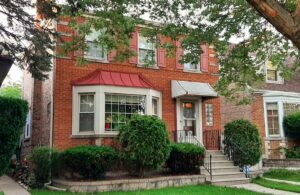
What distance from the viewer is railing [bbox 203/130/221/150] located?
17.9 meters

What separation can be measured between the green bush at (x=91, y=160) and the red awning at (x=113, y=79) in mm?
3014

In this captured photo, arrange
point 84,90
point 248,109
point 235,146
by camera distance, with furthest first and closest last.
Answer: point 248,109, point 235,146, point 84,90

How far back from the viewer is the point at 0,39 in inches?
468

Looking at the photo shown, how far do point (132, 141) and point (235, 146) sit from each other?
5.62 m

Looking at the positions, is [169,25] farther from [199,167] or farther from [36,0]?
[199,167]

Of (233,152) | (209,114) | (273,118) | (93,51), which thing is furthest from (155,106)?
(273,118)

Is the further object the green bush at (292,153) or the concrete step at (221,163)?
the green bush at (292,153)

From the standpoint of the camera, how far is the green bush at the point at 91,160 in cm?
1291

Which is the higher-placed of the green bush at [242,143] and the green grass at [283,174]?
the green bush at [242,143]

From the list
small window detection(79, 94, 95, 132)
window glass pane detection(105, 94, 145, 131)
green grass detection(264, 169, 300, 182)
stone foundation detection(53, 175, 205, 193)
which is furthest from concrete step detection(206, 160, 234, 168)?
small window detection(79, 94, 95, 132)

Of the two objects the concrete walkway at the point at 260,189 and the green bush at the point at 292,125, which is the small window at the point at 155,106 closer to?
the concrete walkway at the point at 260,189

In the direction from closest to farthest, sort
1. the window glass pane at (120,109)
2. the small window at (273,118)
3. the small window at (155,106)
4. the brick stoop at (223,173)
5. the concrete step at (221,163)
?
1. the brick stoop at (223,173)
2. the window glass pane at (120,109)
3. the concrete step at (221,163)
4. the small window at (155,106)
5. the small window at (273,118)

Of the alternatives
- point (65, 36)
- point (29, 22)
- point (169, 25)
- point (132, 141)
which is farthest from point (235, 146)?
point (29, 22)

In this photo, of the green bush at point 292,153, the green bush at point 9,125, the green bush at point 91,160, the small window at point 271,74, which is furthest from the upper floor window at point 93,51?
the green bush at point 292,153
